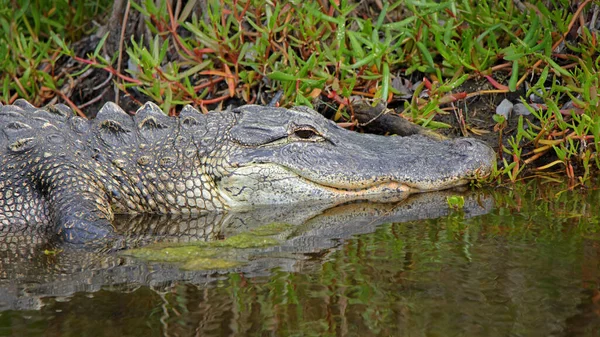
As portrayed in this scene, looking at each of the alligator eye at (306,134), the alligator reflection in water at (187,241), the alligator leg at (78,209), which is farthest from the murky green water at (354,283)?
the alligator eye at (306,134)

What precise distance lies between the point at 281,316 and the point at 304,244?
1.10m

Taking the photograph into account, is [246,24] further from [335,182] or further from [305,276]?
[305,276]

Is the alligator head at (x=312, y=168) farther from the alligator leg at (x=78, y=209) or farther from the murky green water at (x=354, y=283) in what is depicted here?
the alligator leg at (x=78, y=209)

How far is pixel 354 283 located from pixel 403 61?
3.16m

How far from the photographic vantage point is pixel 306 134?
5.29 meters

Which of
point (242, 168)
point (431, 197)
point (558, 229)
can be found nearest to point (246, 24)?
point (242, 168)

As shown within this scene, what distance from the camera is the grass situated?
5.68 m

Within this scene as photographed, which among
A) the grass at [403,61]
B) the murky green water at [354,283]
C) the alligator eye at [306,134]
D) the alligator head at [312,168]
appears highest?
the grass at [403,61]

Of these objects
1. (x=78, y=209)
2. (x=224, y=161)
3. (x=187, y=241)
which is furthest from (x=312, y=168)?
(x=78, y=209)

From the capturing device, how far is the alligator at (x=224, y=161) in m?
5.14

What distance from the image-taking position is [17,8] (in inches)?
281

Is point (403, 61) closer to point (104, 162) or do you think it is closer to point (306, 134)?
point (306, 134)

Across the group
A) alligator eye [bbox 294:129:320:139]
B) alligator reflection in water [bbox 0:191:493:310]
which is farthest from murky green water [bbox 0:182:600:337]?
alligator eye [bbox 294:129:320:139]

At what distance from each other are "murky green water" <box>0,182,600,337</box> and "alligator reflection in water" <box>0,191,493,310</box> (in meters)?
0.01
